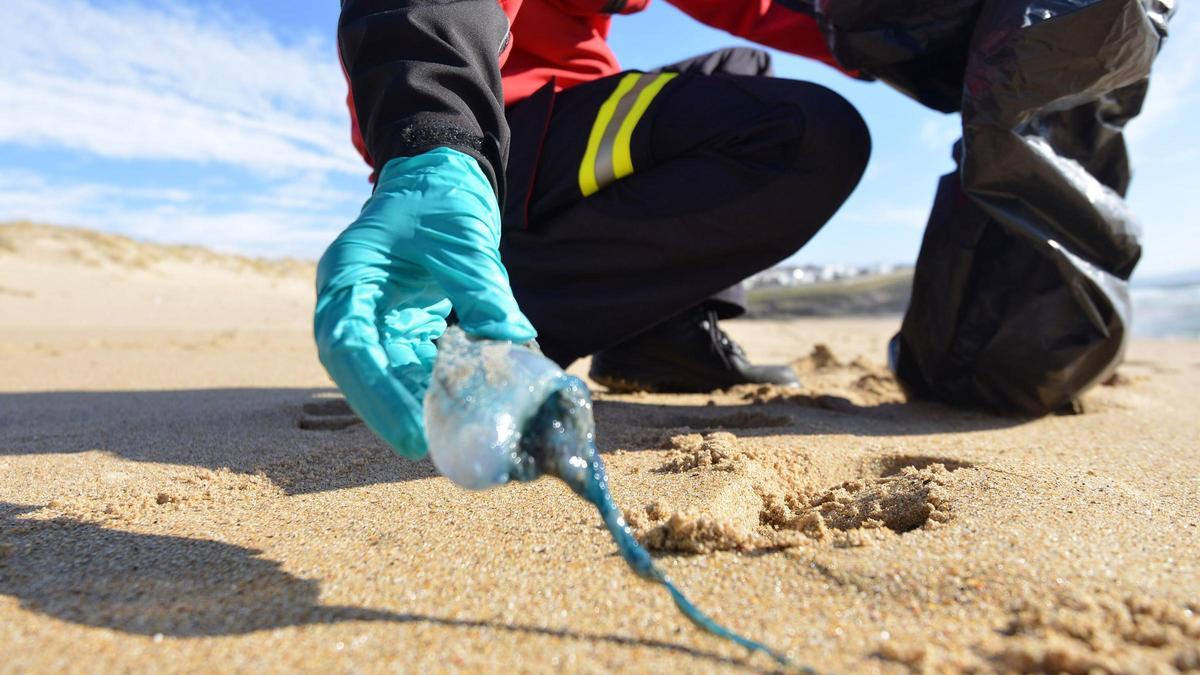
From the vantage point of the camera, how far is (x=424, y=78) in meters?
1.03

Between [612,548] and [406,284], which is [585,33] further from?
[612,548]

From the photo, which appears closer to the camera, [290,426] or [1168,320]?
[290,426]

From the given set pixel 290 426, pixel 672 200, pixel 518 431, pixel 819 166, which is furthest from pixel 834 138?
pixel 290 426

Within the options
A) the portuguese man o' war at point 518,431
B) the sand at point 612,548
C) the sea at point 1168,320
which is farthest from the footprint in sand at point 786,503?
the sea at point 1168,320

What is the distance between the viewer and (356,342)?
2.66ft

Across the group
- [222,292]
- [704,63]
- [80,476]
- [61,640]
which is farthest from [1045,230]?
[222,292]

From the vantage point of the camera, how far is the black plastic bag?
144 cm

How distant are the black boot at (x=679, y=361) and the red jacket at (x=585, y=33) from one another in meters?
0.73

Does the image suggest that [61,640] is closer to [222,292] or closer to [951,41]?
[951,41]

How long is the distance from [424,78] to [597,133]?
2.42 feet

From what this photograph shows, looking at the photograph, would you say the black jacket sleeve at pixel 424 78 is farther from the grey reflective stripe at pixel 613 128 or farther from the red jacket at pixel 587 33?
the grey reflective stripe at pixel 613 128

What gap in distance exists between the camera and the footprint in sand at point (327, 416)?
1697 mm

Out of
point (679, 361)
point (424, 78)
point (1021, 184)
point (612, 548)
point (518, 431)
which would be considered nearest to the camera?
point (518, 431)

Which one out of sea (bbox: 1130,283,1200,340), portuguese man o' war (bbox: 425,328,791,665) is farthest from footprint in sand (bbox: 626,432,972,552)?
sea (bbox: 1130,283,1200,340)
